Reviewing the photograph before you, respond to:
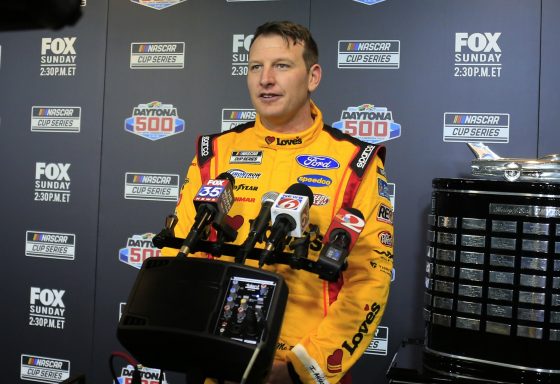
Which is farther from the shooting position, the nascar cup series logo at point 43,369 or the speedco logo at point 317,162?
the nascar cup series logo at point 43,369

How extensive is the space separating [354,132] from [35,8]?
2311mm

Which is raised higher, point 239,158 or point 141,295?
point 239,158

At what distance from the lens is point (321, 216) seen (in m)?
1.46

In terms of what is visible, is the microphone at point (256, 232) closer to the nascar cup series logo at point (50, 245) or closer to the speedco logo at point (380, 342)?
the speedco logo at point (380, 342)

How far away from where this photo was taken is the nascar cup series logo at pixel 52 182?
10.3 ft

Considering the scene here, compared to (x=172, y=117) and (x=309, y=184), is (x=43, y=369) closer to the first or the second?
(x=172, y=117)

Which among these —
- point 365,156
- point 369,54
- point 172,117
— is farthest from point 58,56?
point 365,156

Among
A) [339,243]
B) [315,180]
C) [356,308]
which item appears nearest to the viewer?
[339,243]

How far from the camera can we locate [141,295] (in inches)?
41.8

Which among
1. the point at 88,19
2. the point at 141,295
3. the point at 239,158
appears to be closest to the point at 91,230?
the point at 88,19

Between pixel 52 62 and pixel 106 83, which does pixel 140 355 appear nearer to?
pixel 106 83

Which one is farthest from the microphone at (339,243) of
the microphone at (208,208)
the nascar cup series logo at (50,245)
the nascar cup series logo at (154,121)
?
the nascar cup series logo at (50,245)

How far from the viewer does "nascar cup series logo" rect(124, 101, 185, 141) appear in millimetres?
2936

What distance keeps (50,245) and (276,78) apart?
208cm
